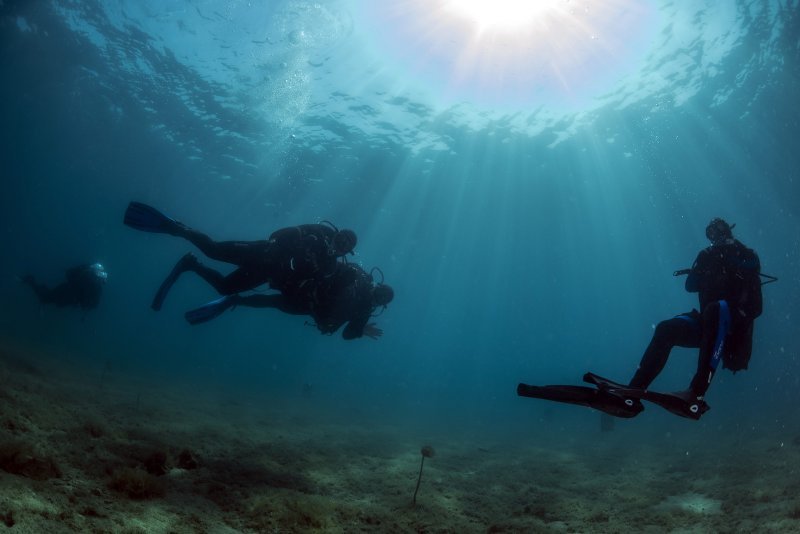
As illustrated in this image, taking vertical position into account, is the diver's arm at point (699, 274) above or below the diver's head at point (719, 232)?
below

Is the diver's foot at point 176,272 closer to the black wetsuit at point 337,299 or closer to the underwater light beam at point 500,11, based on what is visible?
the black wetsuit at point 337,299

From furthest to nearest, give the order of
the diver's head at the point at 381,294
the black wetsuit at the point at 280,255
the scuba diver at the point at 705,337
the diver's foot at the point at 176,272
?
the diver's foot at the point at 176,272 → the diver's head at the point at 381,294 → the black wetsuit at the point at 280,255 → the scuba diver at the point at 705,337

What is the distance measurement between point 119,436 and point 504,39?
21171mm

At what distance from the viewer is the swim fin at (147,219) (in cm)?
706

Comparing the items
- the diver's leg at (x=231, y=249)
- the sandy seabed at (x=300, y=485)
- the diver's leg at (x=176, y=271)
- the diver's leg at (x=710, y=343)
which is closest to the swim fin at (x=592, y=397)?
the diver's leg at (x=710, y=343)

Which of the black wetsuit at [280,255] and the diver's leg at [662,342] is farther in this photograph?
the black wetsuit at [280,255]

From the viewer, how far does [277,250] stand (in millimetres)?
6969

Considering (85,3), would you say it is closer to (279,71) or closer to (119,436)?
(279,71)

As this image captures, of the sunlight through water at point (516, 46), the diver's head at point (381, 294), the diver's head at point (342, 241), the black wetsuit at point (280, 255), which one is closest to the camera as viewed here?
the black wetsuit at point (280, 255)

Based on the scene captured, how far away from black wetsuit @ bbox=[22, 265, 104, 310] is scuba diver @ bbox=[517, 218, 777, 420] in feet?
49.2

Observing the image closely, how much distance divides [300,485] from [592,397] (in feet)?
13.4

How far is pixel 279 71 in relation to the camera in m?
22.1

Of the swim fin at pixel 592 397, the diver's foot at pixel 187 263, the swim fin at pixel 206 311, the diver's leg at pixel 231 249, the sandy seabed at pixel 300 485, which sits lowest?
the sandy seabed at pixel 300 485

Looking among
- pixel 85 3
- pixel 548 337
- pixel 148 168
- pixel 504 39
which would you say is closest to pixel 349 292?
pixel 504 39
